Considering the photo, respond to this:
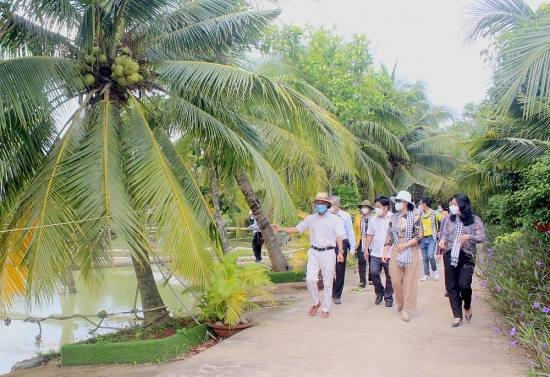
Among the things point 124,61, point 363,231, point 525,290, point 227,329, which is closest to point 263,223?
point 363,231

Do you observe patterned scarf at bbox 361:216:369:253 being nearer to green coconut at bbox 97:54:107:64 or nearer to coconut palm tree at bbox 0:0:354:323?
coconut palm tree at bbox 0:0:354:323

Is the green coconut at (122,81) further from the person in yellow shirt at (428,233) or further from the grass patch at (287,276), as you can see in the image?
the grass patch at (287,276)

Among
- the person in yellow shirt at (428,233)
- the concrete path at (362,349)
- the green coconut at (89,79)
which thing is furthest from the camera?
the person in yellow shirt at (428,233)

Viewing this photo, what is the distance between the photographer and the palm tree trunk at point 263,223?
1227 cm

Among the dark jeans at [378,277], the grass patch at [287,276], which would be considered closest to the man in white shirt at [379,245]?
the dark jeans at [378,277]

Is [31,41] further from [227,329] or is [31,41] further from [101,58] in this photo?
[227,329]

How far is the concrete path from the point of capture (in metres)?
5.30

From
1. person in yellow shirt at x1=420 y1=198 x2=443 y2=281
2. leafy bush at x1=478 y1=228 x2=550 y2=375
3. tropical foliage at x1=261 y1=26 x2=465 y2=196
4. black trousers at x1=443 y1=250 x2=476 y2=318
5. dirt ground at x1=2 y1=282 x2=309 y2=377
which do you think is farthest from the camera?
tropical foliage at x1=261 y1=26 x2=465 y2=196

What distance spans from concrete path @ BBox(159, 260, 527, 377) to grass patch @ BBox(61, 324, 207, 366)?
0.85 m

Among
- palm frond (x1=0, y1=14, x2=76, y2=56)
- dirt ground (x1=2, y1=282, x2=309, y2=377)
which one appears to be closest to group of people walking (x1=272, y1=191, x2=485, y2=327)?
dirt ground (x1=2, y1=282, x2=309, y2=377)

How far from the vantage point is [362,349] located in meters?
6.04

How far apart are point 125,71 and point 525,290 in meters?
5.86

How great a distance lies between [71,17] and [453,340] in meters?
6.33

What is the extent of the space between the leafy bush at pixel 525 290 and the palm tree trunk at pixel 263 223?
5.28 meters
